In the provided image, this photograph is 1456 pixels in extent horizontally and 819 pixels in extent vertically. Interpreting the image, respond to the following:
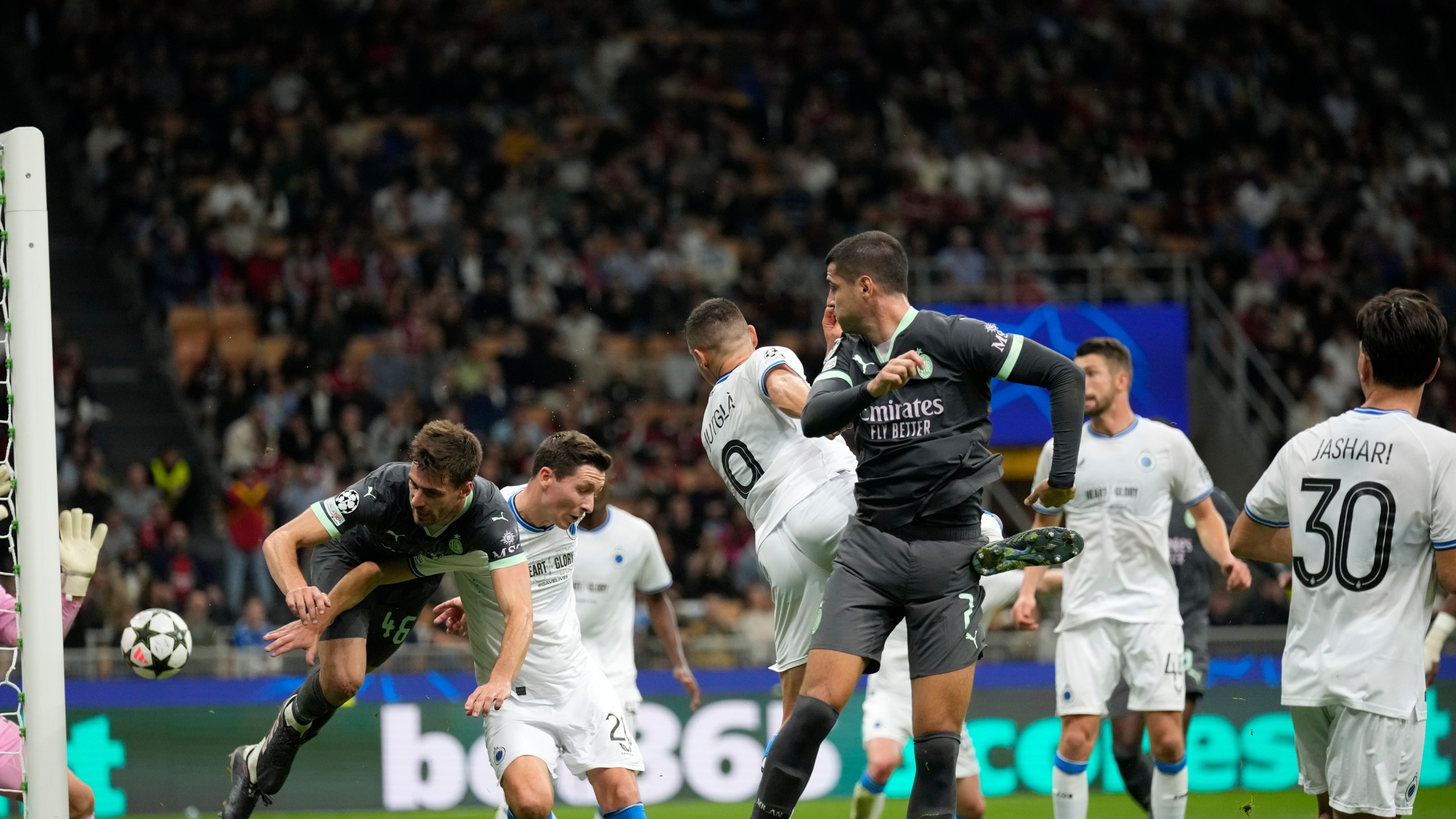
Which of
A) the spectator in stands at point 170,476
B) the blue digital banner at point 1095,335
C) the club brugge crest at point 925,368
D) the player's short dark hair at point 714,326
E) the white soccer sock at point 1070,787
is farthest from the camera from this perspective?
the blue digital banner at point 1095,335

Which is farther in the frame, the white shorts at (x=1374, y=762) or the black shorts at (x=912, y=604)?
the black shorts at (x=912, y=604)

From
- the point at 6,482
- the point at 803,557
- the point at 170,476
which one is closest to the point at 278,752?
the point at 6,482

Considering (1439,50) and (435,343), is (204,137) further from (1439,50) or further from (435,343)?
(1439,50)

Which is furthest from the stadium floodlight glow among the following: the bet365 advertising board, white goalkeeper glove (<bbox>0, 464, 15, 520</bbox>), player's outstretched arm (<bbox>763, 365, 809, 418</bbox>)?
the bet365 advertising board

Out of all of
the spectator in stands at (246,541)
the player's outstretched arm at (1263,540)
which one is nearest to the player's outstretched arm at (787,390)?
the player's outstretched arm at (1263,540)

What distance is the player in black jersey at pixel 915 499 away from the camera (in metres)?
5.59

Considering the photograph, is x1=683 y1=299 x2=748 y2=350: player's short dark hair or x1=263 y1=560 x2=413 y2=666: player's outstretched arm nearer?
x1=263 y1=560 x2=413 y2=666: player's outstretched arm

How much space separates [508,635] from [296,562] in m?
0.89

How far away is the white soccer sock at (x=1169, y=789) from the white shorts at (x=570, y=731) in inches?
115

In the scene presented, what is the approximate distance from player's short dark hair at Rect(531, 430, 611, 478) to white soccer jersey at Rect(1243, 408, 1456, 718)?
9.51 ft

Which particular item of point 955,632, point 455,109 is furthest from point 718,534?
point 955,632

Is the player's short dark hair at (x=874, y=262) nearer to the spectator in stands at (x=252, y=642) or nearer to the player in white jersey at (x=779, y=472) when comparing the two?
the player in white jersey at (x=779, y=472)

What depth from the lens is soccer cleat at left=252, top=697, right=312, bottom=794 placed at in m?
6.97

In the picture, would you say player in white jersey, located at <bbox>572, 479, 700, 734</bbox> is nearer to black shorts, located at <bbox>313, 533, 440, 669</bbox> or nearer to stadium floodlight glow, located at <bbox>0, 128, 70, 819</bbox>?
black shorts, located at <bbox>313, 533, 440, 669</bbox>
